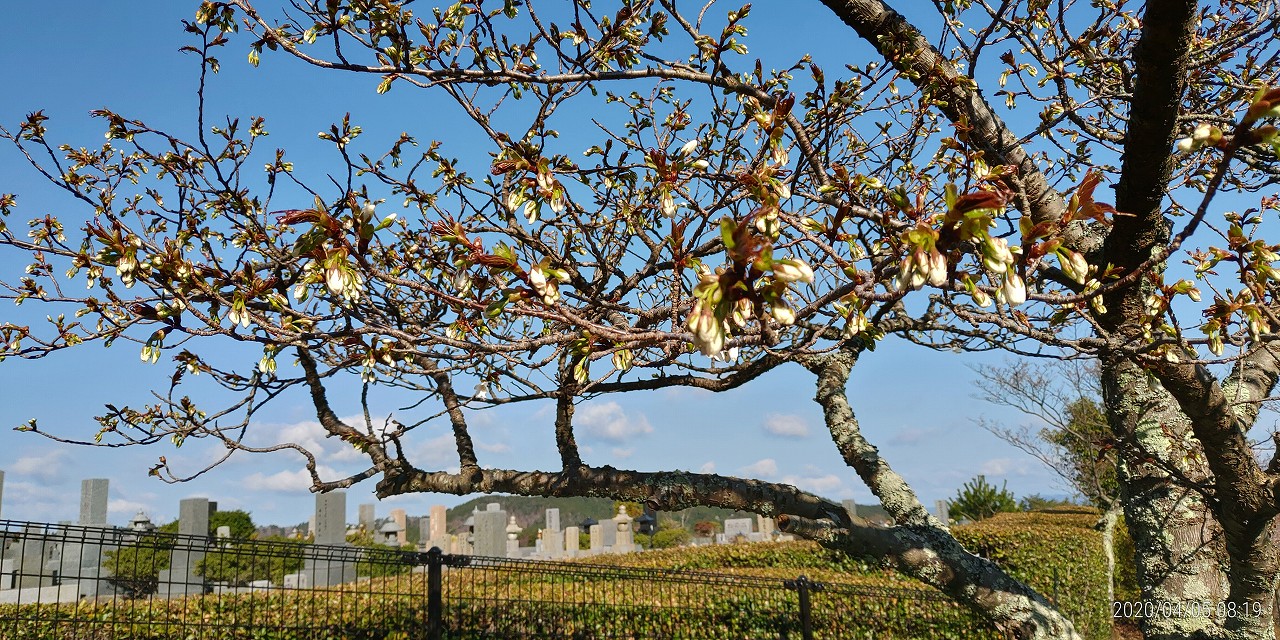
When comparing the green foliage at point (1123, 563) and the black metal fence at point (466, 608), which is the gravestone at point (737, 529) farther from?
the black metal fence at point (466, 608)

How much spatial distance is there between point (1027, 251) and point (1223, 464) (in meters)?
2.89

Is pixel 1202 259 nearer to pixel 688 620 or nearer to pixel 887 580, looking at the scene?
pixel 688 620

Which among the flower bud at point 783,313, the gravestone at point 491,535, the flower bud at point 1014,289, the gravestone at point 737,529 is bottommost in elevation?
the gravestone at point 737,529

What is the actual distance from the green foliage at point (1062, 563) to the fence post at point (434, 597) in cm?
874

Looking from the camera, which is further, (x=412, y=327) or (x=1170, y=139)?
(x=412, y=327)

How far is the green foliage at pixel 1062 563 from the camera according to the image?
35.0 ft

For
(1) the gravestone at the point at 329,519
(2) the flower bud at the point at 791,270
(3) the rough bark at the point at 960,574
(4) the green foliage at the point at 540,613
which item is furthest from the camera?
(1) the gravestone at the point at 329,519

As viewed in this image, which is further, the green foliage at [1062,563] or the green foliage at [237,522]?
the green foliage at [237,522]

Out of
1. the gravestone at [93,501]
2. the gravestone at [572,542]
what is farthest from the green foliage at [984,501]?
the gravestone at [93,501]

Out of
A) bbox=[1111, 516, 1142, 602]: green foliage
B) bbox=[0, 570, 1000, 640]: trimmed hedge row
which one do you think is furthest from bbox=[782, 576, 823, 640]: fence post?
bbox=[1111, 516, 1142, 602]: green foliage

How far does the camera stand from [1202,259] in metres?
3.37

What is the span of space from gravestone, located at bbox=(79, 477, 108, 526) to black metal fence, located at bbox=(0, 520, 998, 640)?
592cm

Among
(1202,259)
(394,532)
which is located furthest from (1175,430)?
(394,532)

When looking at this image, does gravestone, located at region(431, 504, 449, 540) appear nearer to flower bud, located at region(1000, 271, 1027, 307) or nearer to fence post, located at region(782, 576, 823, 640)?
fence post, located at region(782, 576, 823, 640)
